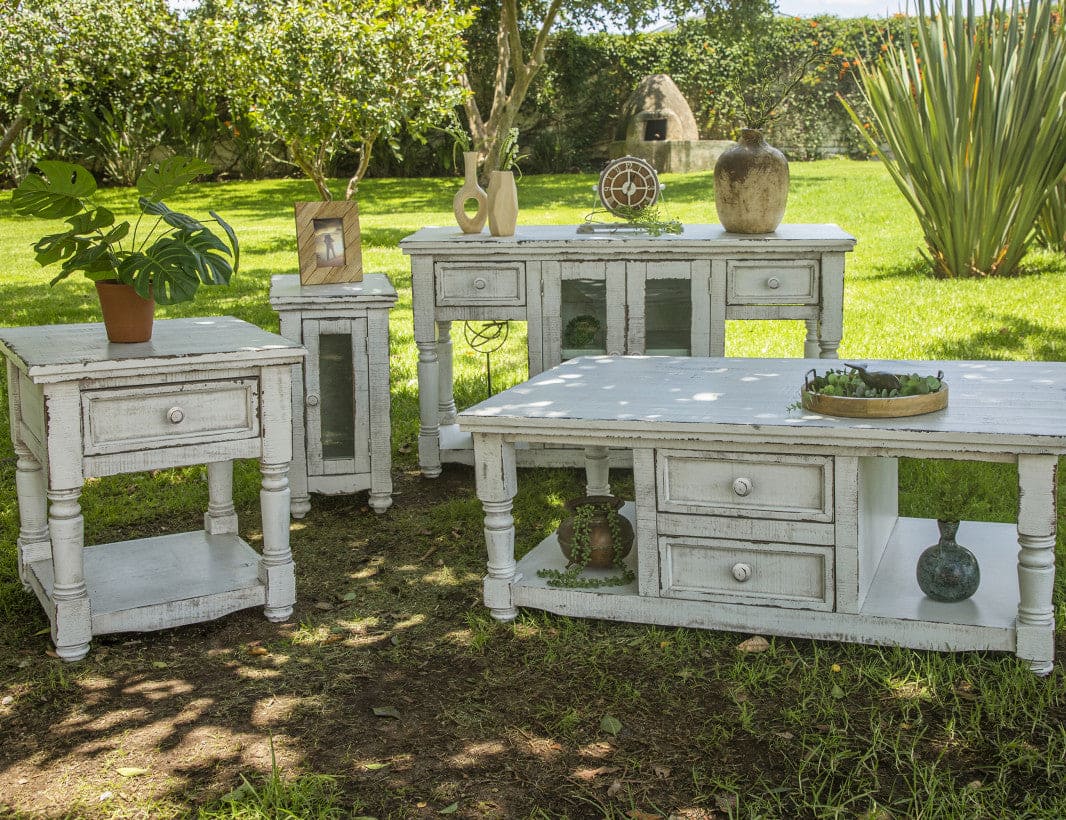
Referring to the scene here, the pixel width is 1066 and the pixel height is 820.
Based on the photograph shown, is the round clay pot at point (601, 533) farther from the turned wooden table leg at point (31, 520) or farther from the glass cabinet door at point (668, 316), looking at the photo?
the turned wooden table leg at point (31, 520)

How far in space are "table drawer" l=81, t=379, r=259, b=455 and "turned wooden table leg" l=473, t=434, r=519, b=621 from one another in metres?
0.71

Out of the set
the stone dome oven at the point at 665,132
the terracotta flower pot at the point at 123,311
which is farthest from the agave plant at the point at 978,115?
the stone dome oven at the point at 665,132

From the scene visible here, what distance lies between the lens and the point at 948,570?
10.8 ft

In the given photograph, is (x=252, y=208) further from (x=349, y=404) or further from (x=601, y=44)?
(x=349, y=404)

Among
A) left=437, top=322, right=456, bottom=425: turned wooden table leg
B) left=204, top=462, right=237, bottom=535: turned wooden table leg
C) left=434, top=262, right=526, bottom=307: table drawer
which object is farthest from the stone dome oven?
A: left=204, top=462, right=237, bottom=535: turned wooden table leg

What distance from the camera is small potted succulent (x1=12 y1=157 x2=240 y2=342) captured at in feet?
11.2

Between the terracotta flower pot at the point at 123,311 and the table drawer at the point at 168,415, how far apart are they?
0.28 meters

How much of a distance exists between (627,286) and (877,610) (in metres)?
2.11

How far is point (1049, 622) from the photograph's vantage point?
3107 millimetres

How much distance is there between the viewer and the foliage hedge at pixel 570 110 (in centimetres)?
1566

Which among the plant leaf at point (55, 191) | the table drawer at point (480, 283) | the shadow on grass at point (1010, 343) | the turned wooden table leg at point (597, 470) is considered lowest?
the turned wooden table leg at point (597, 470)

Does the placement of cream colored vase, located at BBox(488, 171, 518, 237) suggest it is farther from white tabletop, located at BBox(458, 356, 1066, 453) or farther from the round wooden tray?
the round wooden tray

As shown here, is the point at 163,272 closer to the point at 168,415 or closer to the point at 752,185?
the point at 168,415

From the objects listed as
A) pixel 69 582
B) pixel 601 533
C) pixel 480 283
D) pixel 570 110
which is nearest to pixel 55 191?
pixel 69 582
